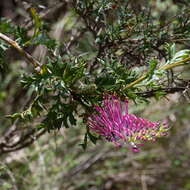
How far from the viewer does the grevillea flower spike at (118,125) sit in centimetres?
75

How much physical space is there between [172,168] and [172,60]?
210cm

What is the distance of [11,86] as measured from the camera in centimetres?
281

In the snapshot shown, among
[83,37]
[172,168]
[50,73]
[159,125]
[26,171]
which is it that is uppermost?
[83,37]

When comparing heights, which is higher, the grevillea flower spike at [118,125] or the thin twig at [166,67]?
the thin twig at [166,67]

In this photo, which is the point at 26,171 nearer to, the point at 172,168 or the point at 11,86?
the point at 11,86

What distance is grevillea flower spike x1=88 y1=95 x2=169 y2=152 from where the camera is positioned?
0.75 m

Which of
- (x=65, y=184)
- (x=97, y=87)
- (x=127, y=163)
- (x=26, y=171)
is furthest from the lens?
(x=127, y=163)

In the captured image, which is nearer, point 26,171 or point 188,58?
point 188,58

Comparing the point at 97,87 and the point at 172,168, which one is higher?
the point at 97,87

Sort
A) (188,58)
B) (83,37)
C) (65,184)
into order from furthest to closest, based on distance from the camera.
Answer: (65,184) → (83,37) → (188,58)

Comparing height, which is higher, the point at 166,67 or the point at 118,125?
the point at 166,67

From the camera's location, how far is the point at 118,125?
0.78m

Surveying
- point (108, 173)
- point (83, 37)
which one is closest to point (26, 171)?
point (108, 173)

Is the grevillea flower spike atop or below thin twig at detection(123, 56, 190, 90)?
below
